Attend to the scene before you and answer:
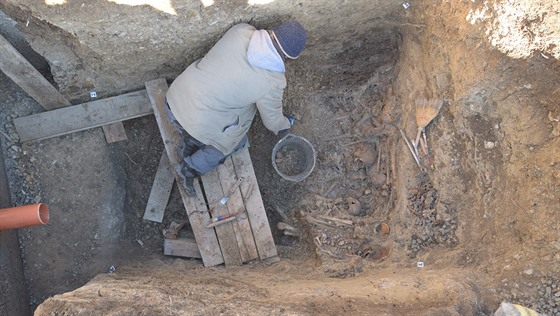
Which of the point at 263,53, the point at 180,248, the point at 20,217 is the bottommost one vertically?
the point at 180,248

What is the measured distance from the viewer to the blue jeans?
13.3 feet

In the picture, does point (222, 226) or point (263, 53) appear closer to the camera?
point (263, 53)

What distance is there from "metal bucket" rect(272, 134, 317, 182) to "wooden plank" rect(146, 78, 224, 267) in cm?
95

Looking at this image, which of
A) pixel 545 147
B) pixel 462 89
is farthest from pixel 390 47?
pixel 545 147

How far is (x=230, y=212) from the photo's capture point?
4.36 m

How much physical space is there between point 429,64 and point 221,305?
8.81 feet

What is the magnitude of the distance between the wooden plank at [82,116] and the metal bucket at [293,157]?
1399 mm

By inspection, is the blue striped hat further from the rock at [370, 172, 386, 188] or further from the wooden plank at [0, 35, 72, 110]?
the wooden plank at [0, 35, 72, 110]

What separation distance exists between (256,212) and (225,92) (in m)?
1.34

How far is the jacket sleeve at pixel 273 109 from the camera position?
365 cm

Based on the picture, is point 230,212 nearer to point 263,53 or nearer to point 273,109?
point 273,109

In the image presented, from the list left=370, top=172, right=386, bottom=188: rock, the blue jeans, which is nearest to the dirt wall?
the blue jeans

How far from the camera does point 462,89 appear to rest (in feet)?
12.2

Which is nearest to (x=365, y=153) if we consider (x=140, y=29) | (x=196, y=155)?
(x=196, y=155)
